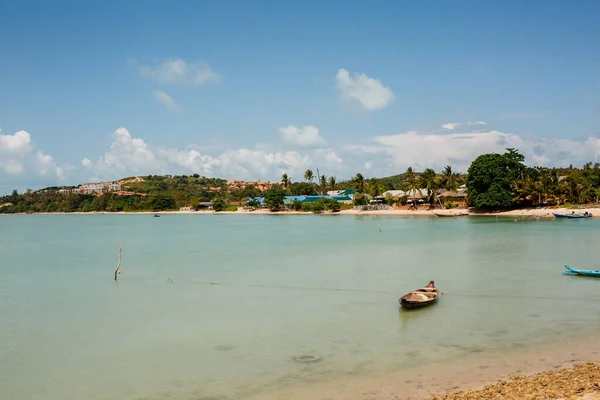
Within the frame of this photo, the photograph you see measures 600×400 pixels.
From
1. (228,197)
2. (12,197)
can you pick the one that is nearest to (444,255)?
(228,197)

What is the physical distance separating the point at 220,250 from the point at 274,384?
26.8 meters

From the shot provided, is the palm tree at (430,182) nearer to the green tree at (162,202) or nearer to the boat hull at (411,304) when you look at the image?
the boat hull at (411,304)

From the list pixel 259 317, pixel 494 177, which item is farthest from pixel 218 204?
pixel 259 317

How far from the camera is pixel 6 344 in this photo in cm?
1366

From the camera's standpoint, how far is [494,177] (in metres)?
60.9

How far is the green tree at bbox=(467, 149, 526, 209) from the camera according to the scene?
198 ft

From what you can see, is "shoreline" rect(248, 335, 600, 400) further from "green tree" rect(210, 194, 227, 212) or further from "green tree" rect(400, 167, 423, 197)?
"green tree" rect(210, 194, 227, 212)

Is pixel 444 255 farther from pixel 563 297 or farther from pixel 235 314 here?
pixel 235 314

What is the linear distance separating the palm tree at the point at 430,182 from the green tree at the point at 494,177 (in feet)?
29.4

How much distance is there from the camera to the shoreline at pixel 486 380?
26.1ft

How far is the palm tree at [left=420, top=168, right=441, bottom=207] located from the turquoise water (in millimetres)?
42428

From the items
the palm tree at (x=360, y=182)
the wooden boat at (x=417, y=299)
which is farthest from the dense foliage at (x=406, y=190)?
the wooden boat at (x=417, y=299)

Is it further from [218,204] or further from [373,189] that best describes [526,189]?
[218,204]

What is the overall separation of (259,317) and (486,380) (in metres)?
8.09
